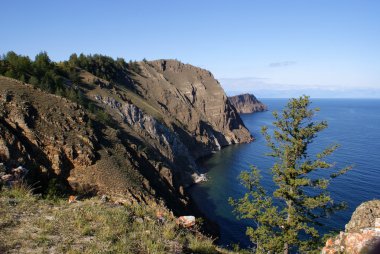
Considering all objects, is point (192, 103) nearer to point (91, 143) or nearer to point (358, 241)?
point (91, 143)

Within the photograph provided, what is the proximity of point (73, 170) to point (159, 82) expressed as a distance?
245 feet

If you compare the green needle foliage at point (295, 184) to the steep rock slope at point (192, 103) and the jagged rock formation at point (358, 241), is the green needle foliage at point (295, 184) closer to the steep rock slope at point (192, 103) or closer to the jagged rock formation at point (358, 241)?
the jagged rock formation at point (358, 241)

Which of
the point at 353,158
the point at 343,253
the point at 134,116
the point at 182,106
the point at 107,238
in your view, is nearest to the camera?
the point at 107,238

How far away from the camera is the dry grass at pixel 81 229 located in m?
7.80

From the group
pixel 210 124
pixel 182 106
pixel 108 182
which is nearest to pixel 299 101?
pixel 108 182

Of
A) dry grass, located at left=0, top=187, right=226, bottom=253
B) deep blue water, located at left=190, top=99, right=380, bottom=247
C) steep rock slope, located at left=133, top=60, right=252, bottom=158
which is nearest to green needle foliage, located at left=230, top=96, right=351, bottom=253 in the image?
dry grass, located at left=0, top=187, right=226, bottom=253

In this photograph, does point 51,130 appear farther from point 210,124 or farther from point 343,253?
point 210,124

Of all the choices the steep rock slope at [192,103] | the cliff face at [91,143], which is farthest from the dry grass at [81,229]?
the steep rock slope at [192,103]

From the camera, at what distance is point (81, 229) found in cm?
877

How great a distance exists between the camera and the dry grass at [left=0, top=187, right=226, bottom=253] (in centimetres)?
780

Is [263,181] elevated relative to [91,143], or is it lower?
lower

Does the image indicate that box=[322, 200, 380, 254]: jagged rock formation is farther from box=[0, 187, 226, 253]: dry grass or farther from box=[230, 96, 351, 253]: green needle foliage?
box=[230, 96, 351, 253]: green needle foliage

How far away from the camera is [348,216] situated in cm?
4272

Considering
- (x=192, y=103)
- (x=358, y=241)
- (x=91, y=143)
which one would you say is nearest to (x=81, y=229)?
(x=358, y=241)
